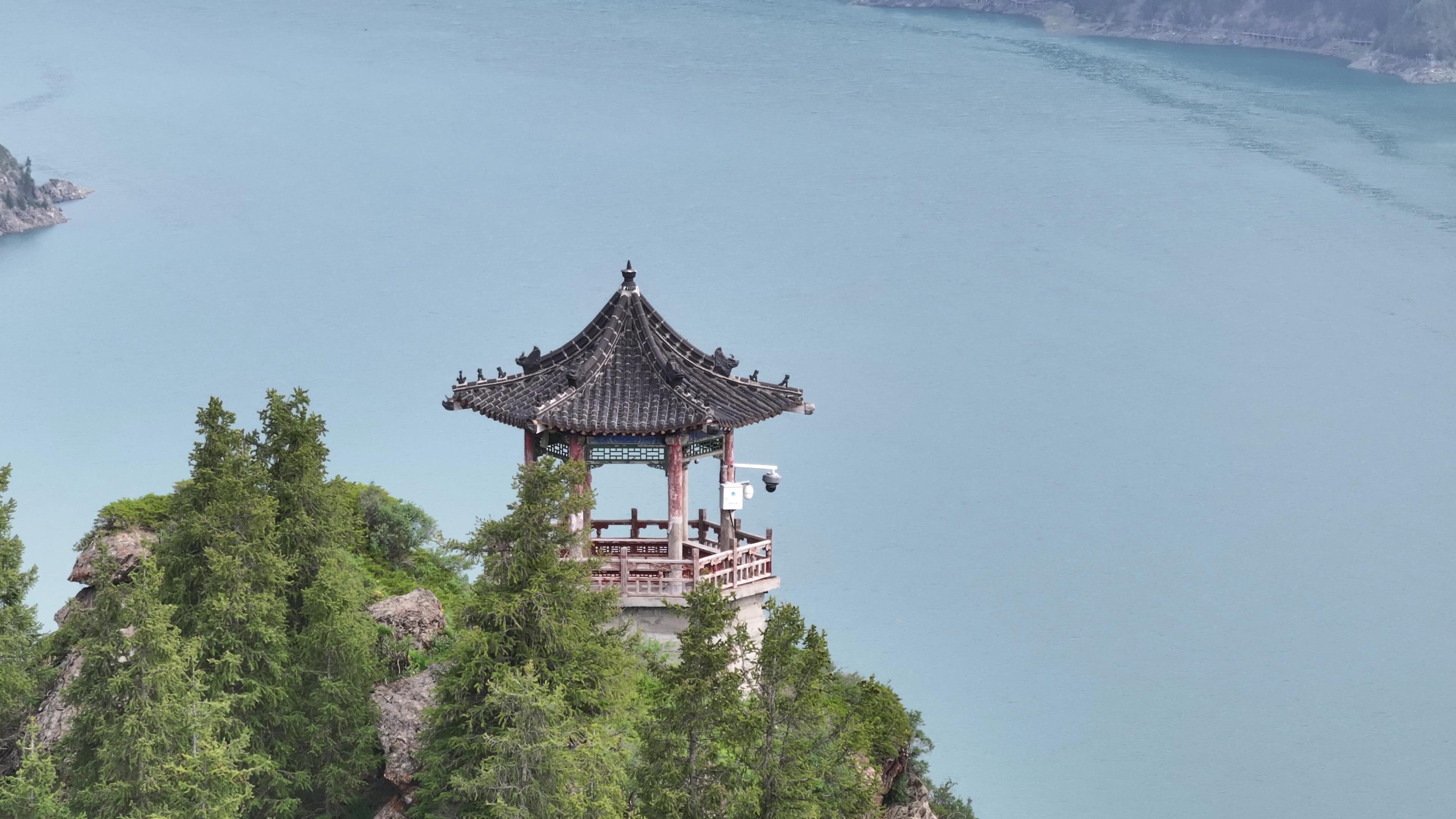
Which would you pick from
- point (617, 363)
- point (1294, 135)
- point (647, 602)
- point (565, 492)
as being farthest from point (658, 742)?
point (1294, 135)

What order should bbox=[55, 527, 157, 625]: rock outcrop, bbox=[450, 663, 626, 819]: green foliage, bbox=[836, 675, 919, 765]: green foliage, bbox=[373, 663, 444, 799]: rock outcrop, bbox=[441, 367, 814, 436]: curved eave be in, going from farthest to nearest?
bbox=[55, 527, 157, 625]: rock outcrop < bbox=[441, 367, 814, 436]: curved eave < bbox=[373, 663, 444, 799]: rock outcrop < bbox=[836, 675, 919, 765]: green foliage < bbox=[450, 663, 626, 819]: green foliage

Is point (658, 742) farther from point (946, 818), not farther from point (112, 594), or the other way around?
point (946, 818)

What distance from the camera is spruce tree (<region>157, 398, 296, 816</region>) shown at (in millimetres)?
29516

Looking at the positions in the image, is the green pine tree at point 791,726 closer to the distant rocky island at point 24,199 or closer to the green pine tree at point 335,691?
the green pine tree at point 335,691

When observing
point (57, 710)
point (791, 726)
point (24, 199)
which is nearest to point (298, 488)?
point (57, 710)

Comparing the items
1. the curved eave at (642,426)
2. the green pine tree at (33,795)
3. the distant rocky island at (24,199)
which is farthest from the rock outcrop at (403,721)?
the distant rocky island at (24,199)

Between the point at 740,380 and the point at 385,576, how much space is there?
8740 millimetres

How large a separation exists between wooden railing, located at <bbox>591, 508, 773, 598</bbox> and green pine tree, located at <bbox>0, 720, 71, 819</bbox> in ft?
27.1

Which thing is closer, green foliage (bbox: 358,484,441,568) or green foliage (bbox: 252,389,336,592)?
green foliage (bbox: 252,389,336,592)

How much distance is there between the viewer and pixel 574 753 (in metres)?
26.3

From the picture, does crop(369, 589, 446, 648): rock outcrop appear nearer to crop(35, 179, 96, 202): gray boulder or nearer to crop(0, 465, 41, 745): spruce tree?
crop(0, 465, 41, 745): spruce tree

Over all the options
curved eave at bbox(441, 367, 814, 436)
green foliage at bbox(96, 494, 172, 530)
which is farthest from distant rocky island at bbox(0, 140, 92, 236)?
curved eave at bbox(441, 367, 814, 436)

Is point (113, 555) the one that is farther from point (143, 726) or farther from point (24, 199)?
point (24, 199)

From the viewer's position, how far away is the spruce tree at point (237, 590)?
29.5 metres
